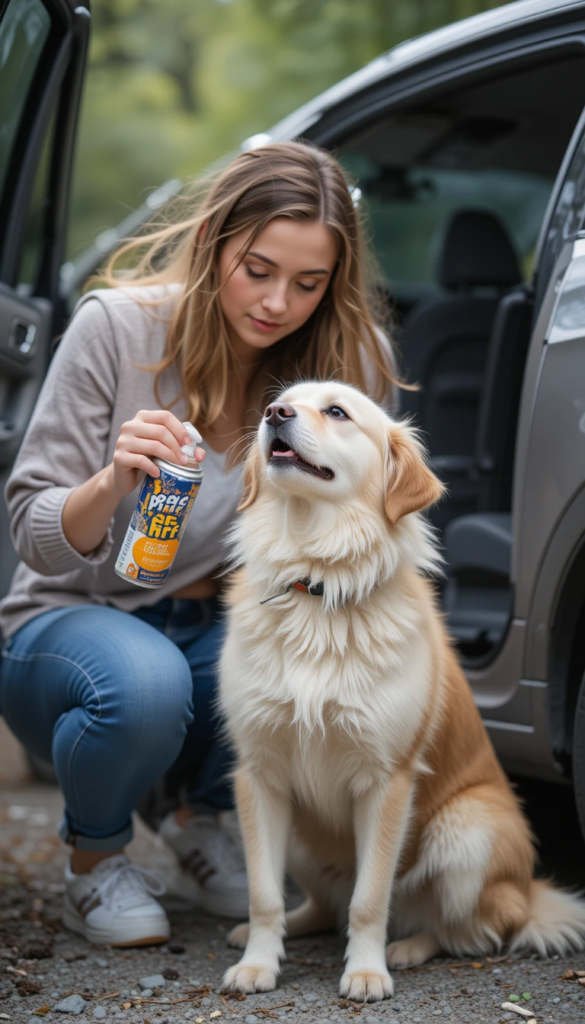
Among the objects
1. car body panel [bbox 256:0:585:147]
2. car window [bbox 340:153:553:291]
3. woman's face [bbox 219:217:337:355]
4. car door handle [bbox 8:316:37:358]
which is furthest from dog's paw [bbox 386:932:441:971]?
car window [bbox 340:153:553:291]

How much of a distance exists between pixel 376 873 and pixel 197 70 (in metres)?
13.0

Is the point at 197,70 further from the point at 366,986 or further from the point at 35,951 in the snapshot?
the point at 366,986

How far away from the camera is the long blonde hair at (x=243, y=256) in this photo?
233 cm

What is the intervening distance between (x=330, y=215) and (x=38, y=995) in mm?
1805

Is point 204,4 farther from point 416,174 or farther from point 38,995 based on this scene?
point 38,995

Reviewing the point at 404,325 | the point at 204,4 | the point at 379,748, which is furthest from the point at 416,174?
the point at 204,4

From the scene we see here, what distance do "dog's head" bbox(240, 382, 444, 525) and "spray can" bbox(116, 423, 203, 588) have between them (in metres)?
0.18

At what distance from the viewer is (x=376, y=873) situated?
2033 millimetres

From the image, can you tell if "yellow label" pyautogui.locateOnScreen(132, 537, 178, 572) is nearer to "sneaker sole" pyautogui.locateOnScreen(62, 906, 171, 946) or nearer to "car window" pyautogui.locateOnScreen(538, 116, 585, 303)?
"sneaker sole" pyautogui.locateOnScreen(62, 906, 171, 946)

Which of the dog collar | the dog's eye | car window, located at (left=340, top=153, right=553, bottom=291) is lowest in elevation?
the dog collar

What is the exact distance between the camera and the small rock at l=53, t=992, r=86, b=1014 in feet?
6.21

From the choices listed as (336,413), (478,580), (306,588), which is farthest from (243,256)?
(478,580)

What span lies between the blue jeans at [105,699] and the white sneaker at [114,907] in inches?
2.7

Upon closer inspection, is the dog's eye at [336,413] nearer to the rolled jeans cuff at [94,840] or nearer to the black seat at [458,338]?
the rolled jeans cuff at [94,840]
